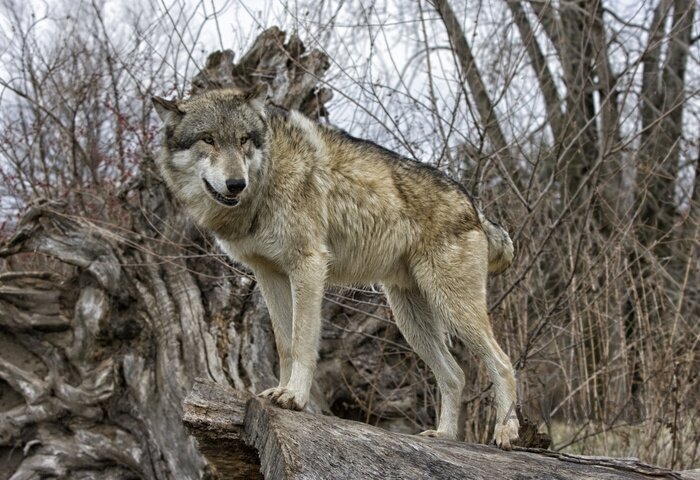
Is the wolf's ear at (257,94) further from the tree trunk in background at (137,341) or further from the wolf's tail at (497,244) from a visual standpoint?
the tree trunk in background at (137,341)

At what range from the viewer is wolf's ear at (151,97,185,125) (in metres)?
4.60

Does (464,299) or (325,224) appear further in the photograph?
(464,299)

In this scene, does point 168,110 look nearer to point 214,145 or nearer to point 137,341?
point 214,145

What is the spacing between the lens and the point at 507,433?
4336mm

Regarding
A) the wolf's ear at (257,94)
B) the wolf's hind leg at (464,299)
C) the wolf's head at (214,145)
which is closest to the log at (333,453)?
the wolf's hind leg at (464,299)

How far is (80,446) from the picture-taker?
277 inches

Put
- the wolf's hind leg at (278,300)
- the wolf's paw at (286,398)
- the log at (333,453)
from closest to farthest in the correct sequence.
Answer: the log at (333,453) < the wolf's paw at (286,398) < the wolf's hind leg at (278,300)

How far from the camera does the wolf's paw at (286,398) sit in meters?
3.95

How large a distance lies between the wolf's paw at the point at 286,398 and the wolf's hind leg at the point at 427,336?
1.45m

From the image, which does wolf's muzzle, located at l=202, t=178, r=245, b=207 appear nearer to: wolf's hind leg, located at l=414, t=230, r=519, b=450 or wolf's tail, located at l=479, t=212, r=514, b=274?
wolf's hind leg, located at l=414, t=230, r=519, b=450

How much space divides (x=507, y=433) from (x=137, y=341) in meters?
4.40

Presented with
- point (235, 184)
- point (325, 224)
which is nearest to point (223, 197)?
point (235, 184)

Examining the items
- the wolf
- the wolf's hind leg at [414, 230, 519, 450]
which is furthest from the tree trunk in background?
the wolf's hind leg at [414, 230, 519, 450]

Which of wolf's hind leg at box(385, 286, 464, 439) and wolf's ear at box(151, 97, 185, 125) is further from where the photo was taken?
wolf's hind leg at box(385, 286, 464, 439)
